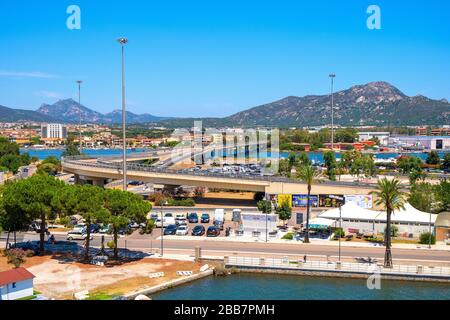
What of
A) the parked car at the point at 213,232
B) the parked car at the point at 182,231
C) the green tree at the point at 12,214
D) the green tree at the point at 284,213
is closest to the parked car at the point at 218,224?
the parked car at the point at 213,232

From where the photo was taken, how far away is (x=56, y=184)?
2722 centimetres

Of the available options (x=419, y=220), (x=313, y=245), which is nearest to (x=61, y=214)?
(x=313, y=245)

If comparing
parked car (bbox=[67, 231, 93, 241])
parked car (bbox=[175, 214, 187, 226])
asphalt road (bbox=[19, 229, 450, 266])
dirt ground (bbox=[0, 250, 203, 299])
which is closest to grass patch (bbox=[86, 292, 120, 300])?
dirt ground (bbox=[0, 250, 203, 299])

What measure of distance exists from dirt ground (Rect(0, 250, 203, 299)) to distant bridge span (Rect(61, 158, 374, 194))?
1907 cm

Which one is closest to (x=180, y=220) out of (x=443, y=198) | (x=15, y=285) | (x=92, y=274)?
(x=92, y=274)

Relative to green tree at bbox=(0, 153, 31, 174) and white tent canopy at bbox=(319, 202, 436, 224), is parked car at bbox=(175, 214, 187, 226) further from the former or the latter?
green tree at bbox=(0, 153, 31, 174)

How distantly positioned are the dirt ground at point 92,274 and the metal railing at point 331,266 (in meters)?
2.33

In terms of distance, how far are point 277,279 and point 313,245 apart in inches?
221

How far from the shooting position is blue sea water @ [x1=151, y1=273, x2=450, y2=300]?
20562 mm

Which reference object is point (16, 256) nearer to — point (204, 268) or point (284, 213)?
point (204, 268)

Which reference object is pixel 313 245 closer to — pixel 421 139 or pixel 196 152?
pixel 196 152

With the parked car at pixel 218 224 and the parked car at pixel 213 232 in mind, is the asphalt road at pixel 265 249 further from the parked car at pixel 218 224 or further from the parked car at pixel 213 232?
the parked car at pixel 218 224

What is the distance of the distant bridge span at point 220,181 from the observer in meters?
41.2

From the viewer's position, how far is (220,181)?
44031mm
